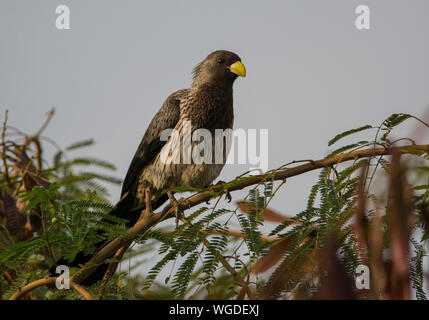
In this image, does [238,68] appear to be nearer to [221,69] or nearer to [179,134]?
[221,69]

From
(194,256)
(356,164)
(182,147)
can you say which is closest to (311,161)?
(356,164)

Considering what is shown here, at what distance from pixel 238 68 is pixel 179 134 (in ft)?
2.65

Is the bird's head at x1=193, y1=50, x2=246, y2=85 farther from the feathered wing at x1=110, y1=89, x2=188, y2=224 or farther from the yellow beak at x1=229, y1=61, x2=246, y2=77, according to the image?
the feathered wing at x1=110, y1=89, x2=188, y2=224

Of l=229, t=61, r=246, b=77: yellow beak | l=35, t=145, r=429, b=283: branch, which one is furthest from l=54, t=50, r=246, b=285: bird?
l=35, t=145, r=429, b=283: branch

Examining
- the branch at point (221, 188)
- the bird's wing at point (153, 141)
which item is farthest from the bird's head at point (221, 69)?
the branch at point (221, 188)

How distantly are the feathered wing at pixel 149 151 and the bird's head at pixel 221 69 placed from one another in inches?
10.8

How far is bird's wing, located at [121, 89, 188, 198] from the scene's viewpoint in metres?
4.25

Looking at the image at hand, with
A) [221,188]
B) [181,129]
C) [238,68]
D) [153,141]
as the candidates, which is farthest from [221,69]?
[221,188]

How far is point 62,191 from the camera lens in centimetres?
382

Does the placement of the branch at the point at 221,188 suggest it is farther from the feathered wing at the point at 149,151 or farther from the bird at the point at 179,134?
the feathered wing at the point at 149,151

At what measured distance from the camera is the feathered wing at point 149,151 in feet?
13.9

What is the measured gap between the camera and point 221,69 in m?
4.45

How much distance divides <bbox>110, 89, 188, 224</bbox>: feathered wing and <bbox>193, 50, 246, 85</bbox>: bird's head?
273 mm
